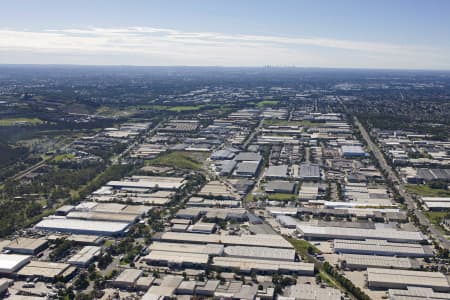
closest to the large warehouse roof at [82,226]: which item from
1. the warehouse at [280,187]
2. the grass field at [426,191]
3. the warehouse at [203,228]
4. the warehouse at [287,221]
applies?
the warehouse at [203,228]

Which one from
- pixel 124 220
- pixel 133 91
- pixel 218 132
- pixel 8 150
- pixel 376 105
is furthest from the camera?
pixel 133 91

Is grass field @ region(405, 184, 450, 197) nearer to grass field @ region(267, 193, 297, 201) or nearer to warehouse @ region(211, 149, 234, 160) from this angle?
grass field @ region(267, 193, 297, 201)

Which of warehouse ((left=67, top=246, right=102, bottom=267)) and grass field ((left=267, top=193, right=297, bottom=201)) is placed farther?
grass field ((left=267, top=193, right=297, bottom=201))

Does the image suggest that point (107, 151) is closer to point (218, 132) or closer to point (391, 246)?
point (218, 132)

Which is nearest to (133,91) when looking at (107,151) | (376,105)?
(376,105)

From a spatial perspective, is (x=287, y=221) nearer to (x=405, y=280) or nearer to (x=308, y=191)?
(x=308, y=191)

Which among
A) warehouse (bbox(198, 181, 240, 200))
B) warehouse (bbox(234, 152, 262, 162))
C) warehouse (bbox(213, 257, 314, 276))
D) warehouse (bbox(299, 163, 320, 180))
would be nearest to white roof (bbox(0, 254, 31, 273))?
warehouse (bbox(213, 257, 314, 276))
